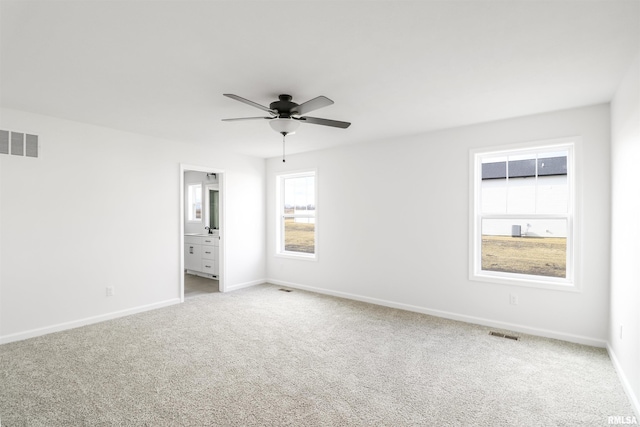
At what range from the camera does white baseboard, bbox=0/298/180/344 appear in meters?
3.46

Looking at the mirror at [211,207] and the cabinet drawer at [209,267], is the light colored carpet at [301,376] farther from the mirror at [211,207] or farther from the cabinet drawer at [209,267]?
the mirror at [211,207]

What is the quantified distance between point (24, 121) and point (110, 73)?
184 centimetres

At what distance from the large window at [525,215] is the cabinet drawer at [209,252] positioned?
187 inches

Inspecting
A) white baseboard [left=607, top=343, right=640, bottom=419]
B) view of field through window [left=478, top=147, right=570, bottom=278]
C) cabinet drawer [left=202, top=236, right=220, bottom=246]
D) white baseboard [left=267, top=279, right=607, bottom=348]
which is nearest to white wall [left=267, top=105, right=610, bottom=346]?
white baseboard [left=267, top=279, right=607, bottom=348]

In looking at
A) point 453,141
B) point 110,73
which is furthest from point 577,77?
point 110,73

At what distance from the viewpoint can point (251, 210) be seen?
6.15 metres

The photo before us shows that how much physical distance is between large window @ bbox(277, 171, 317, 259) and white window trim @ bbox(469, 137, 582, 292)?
2.63 meters

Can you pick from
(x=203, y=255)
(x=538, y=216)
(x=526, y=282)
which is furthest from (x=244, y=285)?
(x=538, y=216)

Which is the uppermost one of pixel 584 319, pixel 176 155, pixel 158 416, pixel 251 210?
pixel 176 155

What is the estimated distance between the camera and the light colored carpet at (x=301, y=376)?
2201 mm

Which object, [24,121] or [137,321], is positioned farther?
[137,321]

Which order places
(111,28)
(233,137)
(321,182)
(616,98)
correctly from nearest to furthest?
(111,28) < (616,98) < (233,137) < (321,182)

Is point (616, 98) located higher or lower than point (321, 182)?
higher

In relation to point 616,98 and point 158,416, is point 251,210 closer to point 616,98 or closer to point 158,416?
point 158,416
